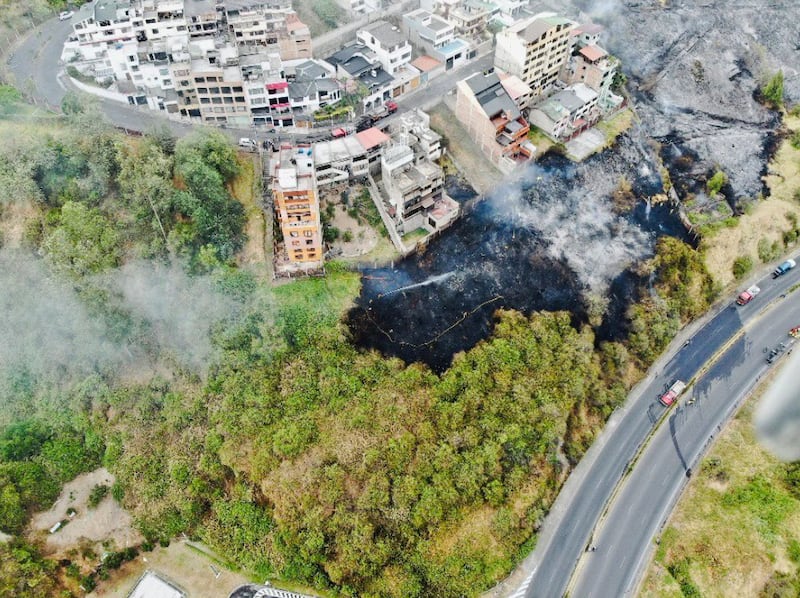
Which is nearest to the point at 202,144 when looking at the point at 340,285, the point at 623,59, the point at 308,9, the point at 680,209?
the point at 340,285

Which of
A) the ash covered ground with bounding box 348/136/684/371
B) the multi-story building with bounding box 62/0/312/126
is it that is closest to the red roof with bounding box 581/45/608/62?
the ash covered ground with bounding box 348/136/684/371

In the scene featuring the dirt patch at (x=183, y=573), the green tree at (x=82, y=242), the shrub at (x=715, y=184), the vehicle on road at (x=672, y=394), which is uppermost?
the green tree at (x=82, y=242)

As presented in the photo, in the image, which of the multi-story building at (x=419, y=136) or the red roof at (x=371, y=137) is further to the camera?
the multi-story building at (x=419, y=136)

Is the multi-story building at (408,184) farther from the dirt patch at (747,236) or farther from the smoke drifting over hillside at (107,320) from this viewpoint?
the dirt patch at (747,236)

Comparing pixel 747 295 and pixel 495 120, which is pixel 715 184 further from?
pixel 495 120

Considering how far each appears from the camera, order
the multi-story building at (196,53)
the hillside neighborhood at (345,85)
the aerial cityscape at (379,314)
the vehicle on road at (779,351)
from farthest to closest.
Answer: the multi-story building at (196,53) < the hillside neighborhood at (345,85) < the vehicle on road at (779,351) < the aerial cityscape at (379,314)

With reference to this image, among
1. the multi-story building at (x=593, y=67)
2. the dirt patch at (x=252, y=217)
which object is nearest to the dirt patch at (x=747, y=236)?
the multi-story building at (x=593, y=67)
